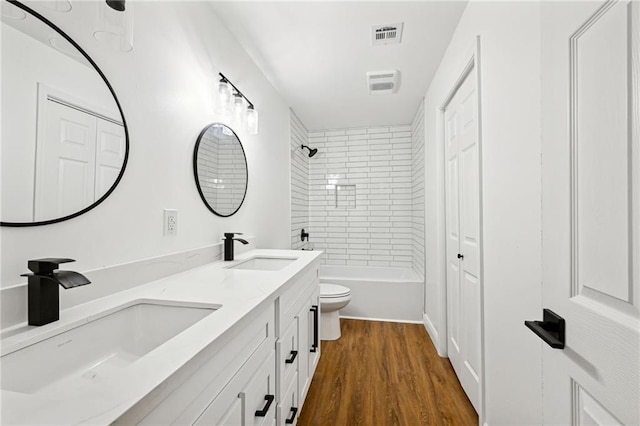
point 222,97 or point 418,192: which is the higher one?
point 222,97

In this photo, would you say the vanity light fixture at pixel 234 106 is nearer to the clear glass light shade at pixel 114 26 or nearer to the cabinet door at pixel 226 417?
the clear glass light shade at pixel 114 26

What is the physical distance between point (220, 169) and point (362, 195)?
2.70 m

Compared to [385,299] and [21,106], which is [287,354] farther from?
→ [385,299]

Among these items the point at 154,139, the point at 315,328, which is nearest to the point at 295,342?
the point at 315,328

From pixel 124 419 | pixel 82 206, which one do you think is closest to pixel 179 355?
pixel 124 419

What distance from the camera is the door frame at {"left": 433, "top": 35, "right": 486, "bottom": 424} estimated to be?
1557 mm

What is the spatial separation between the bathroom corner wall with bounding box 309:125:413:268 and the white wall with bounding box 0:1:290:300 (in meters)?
2.28

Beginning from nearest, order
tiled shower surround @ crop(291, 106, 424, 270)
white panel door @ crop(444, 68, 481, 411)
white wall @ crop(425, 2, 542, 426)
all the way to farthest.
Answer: white wall @ crop(425, 2, 542, 426)
white panel door @ crop(444, 68, 481, 411)
tiled shower surround @ crop(291, 106, 424, 270)

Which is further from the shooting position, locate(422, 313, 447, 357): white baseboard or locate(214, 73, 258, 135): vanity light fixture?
locate(422, 313, 447, 357): white baseboard

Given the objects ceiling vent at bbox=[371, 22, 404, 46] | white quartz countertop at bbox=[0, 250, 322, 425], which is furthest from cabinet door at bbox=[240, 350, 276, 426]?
ceiling vent at bbox=[371, 22, 404, 46]

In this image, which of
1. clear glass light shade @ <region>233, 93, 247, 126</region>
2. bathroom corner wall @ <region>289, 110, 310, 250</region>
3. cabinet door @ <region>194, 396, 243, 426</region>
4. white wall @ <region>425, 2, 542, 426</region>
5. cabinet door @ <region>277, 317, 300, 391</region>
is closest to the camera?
cabinet door @ <region>194, 396, 243, 426</region>

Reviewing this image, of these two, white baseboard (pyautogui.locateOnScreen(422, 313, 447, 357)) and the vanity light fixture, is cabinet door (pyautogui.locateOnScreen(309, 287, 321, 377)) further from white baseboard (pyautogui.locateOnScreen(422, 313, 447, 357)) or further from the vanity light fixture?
the vanity light fixture

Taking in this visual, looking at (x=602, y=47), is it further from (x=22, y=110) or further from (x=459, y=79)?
(x=459, y=79)

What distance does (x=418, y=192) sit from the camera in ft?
11.6
